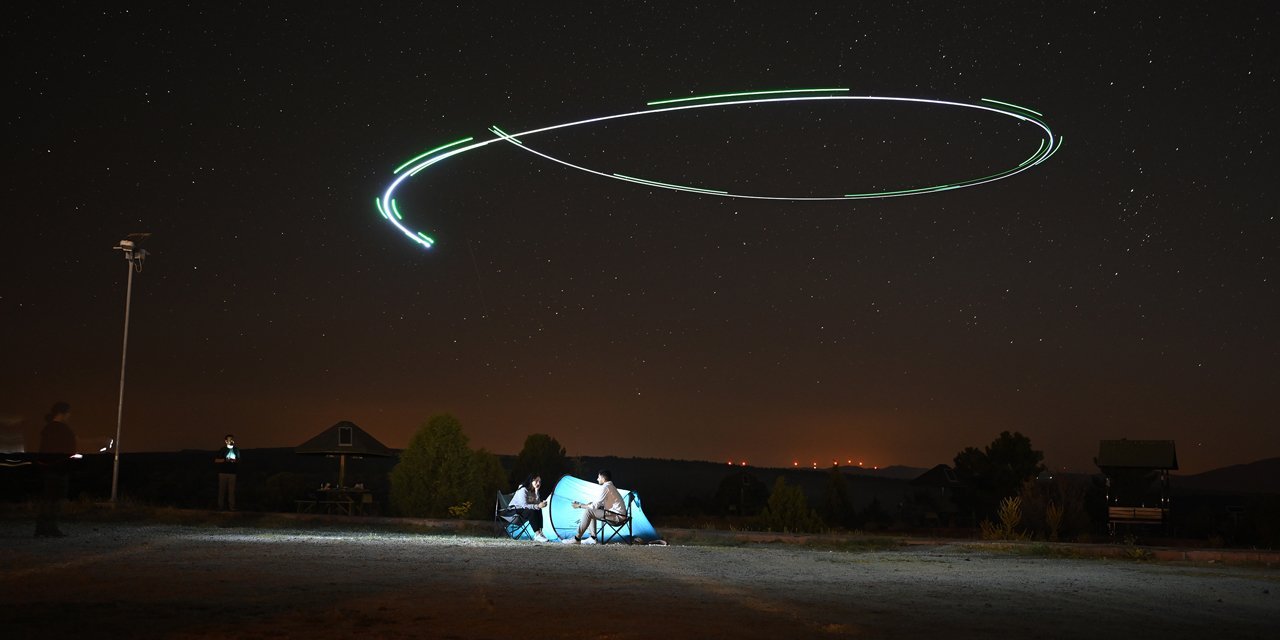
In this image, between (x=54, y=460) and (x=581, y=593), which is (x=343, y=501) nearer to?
(x=54, y=460)

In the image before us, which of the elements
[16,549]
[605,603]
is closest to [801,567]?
[605,603]

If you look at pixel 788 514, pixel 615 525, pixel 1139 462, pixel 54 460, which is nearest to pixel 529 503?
pixel 615 525

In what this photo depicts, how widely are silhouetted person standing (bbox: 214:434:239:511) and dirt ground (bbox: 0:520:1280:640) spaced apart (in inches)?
395

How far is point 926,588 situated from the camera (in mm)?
12211

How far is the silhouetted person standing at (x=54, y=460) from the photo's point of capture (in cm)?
1681

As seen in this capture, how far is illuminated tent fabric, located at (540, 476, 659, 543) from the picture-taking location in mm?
21469

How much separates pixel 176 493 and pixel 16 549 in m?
33.8

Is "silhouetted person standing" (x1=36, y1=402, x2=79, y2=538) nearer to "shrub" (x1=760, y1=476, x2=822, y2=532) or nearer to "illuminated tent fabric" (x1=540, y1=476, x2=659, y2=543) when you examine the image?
"illuminated tent fabric" (x1=540, y1=476, x2=659, y2=543)

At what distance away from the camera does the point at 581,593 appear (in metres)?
11.0

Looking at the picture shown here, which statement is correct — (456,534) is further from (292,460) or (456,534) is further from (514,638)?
(292,460)

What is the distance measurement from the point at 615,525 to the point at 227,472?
12074 mm

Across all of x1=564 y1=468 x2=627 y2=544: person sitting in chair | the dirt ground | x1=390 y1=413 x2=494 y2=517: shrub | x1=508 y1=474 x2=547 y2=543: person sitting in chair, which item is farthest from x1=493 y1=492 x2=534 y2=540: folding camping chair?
the dirt ground

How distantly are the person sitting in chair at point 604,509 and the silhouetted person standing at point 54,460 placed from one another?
7968 mm

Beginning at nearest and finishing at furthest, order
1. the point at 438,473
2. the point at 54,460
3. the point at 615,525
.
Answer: the point at 54,460
the point at 615,525
the point at 438,473
